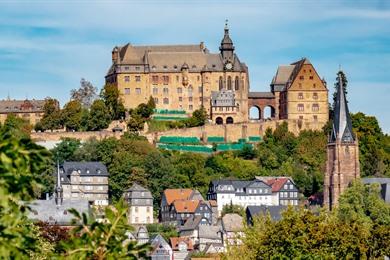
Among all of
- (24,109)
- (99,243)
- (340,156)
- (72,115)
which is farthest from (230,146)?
(99,243)

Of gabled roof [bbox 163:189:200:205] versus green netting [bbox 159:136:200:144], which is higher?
green netting [bbox 159:136:200:144]

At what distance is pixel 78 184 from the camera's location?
107625 mm

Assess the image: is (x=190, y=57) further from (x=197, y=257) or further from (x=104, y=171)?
(x=197, y=257)

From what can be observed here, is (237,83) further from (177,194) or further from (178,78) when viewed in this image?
(177,194)

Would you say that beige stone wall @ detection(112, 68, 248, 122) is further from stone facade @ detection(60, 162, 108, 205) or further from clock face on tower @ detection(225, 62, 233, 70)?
stone facade @ detection(60, 162, 108, 205)

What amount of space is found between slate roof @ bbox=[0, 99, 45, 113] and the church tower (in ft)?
117

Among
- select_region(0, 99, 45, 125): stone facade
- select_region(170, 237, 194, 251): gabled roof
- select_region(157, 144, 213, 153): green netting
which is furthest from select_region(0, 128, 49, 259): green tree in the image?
select_region(0, 99, 45, 125): stone facade

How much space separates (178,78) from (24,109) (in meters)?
16.9

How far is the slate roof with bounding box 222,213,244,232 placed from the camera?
94369mm

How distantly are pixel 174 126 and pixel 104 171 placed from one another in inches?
453

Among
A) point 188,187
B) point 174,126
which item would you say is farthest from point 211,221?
point 174,126

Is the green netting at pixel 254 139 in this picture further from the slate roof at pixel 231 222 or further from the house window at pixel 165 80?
the slate roof at pixel 231 222

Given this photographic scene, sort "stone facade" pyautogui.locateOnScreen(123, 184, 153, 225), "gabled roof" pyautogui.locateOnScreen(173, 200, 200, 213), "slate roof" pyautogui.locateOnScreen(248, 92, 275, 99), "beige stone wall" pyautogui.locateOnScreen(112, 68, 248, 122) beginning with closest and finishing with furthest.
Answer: "gabled roof" pyautogui.locateOnScreen(173, 200, 200, 213)
"stone facade" pyautogui.locateOnScreen(123, 184, 153, 225)
"beige stone wall" pyautogui.locateOnScreen(112, 68, 248, 122)
"slate roof" pyautogui.locateOnScreen(248, 92, 275, 99)

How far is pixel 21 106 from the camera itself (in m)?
126
